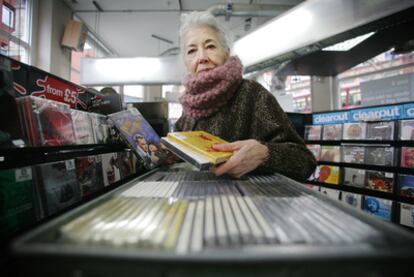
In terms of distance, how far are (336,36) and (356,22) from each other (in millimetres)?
244

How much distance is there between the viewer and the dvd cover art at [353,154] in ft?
8.43

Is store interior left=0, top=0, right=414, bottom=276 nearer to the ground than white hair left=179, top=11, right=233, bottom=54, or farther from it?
nearer to the ground

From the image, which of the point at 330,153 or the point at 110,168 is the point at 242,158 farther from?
the point at 330,153

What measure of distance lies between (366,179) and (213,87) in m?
2.49

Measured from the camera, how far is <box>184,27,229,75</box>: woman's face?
113 centimetres

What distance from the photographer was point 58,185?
0.50 m

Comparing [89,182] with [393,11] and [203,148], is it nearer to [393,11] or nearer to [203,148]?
[203,148]

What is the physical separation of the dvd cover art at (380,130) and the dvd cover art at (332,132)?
37cm

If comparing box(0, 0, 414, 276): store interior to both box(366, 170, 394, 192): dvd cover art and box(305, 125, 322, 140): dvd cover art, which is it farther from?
box(305, 125, 322, 140): dvd cover art

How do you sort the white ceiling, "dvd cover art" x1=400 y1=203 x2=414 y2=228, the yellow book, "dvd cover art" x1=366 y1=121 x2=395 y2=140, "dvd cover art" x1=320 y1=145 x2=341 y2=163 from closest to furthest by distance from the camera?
the yellow book → "dvd cover art" x1=400 y1=203 x2=414 y2=228 → "dvd cover art" x1=366 y1=121 x2=395 y2=140 → "dvd cover art" x1=320 y1=145 x2=341 y2=163 → the white ceiling

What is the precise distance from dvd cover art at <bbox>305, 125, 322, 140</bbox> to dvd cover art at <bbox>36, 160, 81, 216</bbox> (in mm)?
3302

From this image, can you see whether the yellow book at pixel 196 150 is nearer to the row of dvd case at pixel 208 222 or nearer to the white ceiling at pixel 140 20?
the row of dvd case at pixel 208 222

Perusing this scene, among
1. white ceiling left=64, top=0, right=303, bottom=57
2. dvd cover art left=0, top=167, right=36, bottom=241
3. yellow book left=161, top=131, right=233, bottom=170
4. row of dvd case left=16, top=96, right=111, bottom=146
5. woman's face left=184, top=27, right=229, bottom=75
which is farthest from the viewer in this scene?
white ceiling left=64, top=0, right=303, bottom=57

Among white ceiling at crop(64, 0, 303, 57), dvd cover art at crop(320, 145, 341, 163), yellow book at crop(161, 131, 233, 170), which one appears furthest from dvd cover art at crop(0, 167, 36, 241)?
white ceiling at crop(64, 0, 303, 57)
